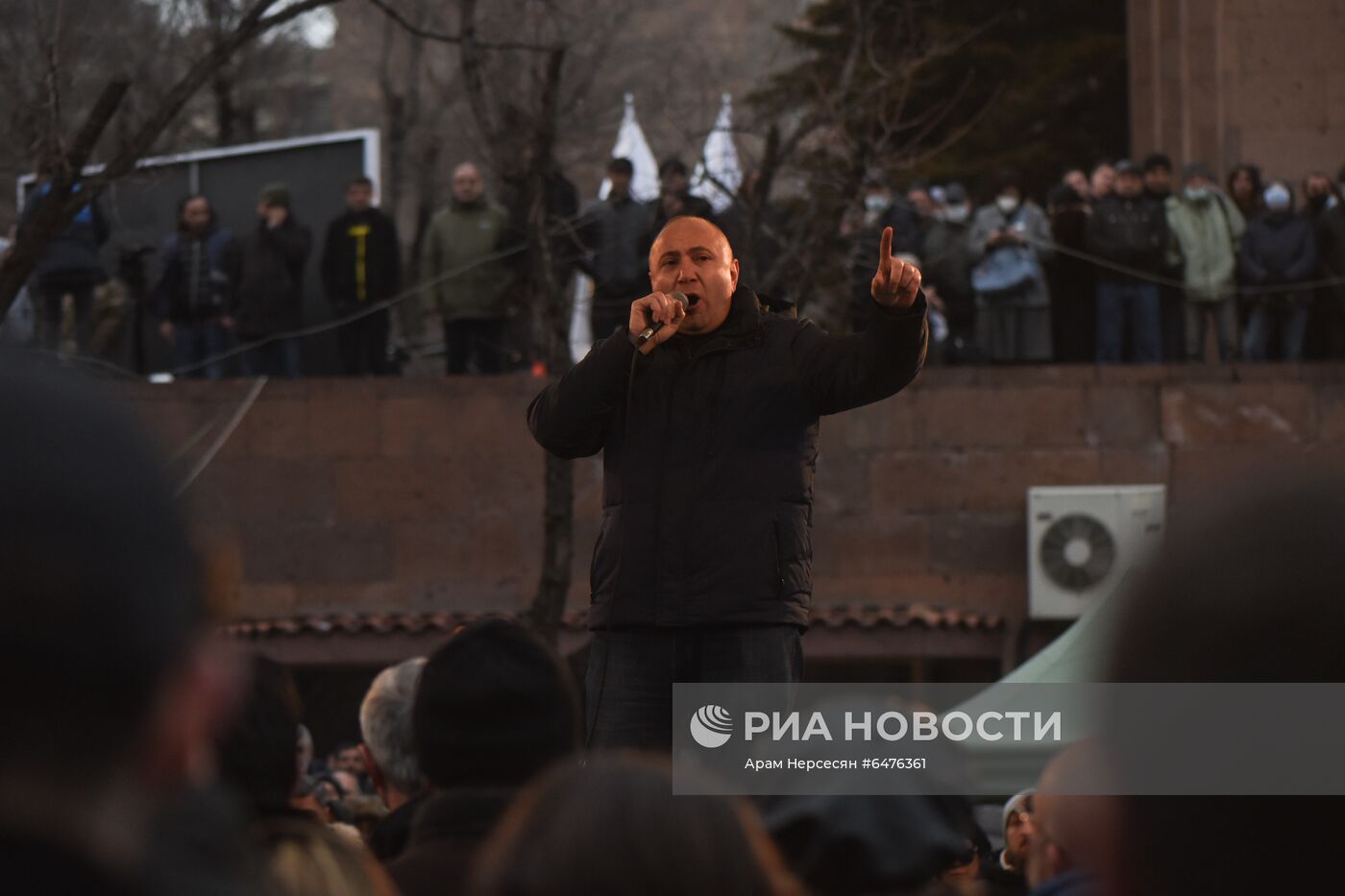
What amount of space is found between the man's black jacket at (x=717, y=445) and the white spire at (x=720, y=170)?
7433 millimetres

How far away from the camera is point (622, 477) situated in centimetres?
544

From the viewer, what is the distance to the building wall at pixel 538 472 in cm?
1488

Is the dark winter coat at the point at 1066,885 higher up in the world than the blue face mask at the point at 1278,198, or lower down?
lower down

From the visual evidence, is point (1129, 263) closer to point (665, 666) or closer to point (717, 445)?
point (717, 445)

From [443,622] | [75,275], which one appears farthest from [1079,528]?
[75,275]

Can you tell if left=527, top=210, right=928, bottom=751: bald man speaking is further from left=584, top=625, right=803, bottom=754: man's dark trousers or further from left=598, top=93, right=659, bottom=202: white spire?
left=598, top=93, right=659, bottom=202: white spire

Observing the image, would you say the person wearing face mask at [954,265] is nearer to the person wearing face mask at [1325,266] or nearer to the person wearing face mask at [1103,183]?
the person wearing face mask at [1103,183]

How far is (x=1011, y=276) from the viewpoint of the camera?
14.7 m

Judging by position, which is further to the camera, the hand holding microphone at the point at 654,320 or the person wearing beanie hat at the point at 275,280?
the person wearing beanie hat at the point at 275,280

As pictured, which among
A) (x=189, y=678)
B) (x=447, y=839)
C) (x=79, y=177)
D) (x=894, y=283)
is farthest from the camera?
(x=79, y=177)

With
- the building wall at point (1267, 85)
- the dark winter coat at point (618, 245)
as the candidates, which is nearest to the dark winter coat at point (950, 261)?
the dark winter coat at point (618, 245)

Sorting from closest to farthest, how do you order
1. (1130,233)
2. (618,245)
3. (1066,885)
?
(1066,885) → (618,245) → (1130,233)

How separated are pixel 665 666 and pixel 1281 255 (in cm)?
1047

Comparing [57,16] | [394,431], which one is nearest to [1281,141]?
[394,431]
